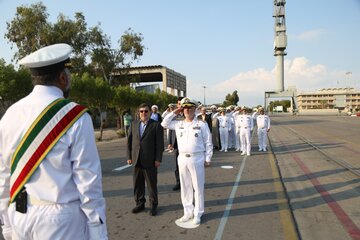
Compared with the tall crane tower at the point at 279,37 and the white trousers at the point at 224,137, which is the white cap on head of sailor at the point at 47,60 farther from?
the tall crane tower at the point at 279,37

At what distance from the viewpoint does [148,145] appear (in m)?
6.07

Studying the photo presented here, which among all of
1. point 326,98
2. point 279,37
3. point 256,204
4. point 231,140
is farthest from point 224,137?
point 326,98

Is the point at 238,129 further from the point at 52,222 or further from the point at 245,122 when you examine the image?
the point at 52,222

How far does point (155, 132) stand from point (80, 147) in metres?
4.09

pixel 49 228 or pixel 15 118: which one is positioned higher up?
pixel 15 118

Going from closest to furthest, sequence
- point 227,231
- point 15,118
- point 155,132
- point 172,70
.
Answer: point 15,118
point 227,231
point 155,132
point 172,70

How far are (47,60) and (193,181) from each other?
3824 mm

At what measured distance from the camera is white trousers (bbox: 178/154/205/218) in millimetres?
5512

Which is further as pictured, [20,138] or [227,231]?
[227,231]

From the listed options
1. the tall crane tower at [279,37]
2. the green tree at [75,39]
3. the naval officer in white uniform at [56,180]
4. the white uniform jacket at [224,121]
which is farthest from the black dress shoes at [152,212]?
the tall crane tower at [279,37]

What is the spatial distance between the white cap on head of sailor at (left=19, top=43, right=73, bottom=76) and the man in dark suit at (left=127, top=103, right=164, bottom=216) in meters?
3.86

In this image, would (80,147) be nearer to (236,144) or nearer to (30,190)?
→ (30,190)

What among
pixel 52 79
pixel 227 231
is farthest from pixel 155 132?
pixel 52 79

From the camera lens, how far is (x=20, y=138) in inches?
85.3
